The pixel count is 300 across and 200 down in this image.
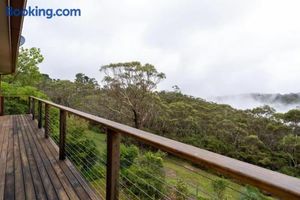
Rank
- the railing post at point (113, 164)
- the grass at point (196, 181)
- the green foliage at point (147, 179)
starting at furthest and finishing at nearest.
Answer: the green foliage at point (147, 179) < the railing post at point (113, 164) < the grass at point (196, 181)

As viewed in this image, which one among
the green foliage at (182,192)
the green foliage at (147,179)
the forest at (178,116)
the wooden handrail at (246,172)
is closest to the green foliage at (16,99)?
the forest at (178,116)

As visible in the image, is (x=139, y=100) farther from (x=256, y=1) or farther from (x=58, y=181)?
(x=58, y=181)

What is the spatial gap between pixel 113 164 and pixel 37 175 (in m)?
1.36

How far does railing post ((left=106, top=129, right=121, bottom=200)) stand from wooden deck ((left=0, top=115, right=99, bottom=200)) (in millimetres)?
483

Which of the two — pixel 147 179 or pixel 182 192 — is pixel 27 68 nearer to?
pixel 147 179

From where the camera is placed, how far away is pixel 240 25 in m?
18.4

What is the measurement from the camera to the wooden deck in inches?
81.0

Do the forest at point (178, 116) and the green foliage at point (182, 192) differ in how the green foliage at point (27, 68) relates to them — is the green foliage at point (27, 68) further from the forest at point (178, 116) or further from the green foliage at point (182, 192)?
the green foliage at point (182, 192)

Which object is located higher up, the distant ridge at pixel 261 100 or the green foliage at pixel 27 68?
the green foliage at pixel 27 68

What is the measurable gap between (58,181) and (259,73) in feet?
121

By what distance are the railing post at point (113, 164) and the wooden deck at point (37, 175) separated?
483 mm

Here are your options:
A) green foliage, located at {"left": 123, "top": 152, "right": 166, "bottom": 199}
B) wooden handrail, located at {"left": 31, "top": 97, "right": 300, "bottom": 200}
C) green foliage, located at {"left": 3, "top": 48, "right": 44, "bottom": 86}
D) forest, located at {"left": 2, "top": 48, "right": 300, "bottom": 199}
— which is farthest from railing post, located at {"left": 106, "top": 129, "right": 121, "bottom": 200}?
green foliage, located at {"left": 3, "top": 48, "right": 44, "bottom": 86}

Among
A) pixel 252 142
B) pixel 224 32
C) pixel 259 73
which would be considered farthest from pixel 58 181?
pixel 259 73

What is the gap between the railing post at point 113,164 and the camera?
154 centimetres
